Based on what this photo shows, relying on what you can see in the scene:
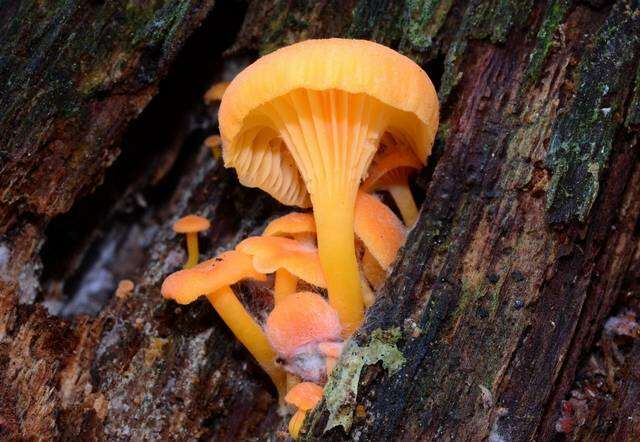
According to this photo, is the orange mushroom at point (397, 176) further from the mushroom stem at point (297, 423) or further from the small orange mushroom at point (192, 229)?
the mushroom stem at point (297, 423)

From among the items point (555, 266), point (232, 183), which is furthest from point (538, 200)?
point (232, 183)

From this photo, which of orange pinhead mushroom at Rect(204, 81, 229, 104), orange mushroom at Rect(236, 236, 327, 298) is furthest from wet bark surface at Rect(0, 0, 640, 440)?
orange mushroom at Rect(236, 236, 327, 298)

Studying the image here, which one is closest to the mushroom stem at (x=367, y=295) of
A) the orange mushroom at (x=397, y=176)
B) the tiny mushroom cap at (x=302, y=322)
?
the tiny mushroom cap at (x=302, y=322)

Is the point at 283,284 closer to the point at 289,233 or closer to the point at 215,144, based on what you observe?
the point at 289,233

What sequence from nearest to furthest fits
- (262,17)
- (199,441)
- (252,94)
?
1. (252,94)
2. (199,441)
3. (262,17)

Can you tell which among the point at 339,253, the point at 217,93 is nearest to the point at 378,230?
the point at 339,253

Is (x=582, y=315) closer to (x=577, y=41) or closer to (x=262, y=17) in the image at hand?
(x=577, y=41)
